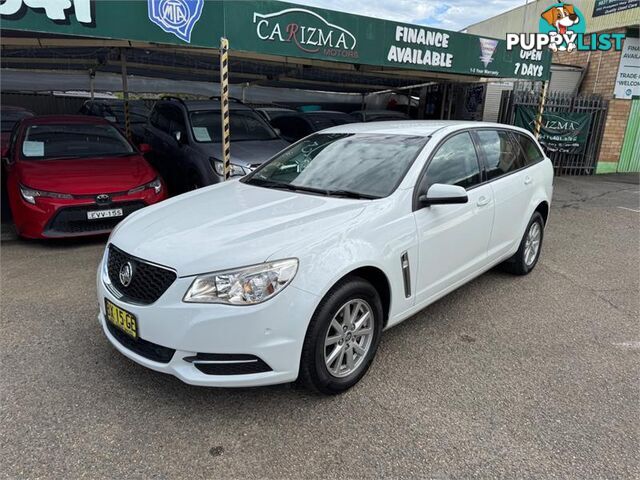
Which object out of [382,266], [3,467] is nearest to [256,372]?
[382,266]

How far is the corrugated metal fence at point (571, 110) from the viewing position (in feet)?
39.2

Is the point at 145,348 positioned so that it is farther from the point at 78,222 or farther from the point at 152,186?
the point at 152,186

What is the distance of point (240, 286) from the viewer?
238cm

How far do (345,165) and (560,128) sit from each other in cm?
1086

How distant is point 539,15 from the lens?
1506 cm

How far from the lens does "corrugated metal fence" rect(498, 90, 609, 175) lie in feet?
39.2

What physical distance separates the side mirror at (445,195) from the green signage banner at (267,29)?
158 inches

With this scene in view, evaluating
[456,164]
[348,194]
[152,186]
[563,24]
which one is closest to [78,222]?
[152,186]

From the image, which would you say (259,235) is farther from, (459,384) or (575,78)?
(575,78)

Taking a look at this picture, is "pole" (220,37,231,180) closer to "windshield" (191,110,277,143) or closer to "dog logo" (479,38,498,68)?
"windshield" (191,110,277,143)

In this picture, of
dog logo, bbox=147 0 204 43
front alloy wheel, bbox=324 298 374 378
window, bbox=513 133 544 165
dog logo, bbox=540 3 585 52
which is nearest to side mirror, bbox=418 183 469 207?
front alloy wheel, bbox=324 298 374 378

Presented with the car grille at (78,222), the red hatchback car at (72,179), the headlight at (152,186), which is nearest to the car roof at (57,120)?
the red hatchback car at (72,179)

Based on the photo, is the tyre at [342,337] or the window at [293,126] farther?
the window at [293,126]

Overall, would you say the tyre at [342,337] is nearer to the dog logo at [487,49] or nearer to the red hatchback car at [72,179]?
the red hatchback car at [72,179]
